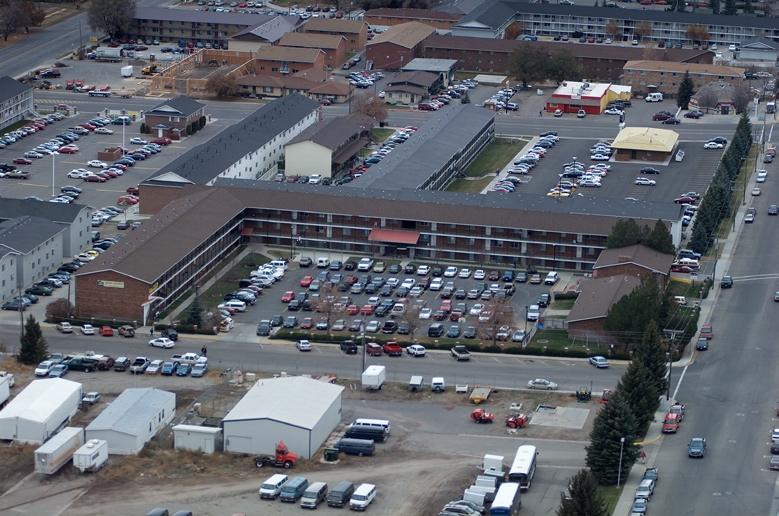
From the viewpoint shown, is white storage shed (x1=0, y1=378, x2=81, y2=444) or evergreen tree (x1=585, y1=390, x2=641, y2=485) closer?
evergreen tree (x1=585, y1=390, x2=641, y2=485)

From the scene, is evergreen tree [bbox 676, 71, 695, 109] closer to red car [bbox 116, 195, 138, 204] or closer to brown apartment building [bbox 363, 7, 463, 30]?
brown apartment building [bbox 363, 7, 463, 30]

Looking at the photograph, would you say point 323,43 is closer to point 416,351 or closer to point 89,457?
point 416,351

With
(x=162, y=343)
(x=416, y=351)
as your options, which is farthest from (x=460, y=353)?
(x=162, y=343)

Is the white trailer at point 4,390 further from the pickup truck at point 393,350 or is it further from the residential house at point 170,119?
the residential house at point 170,119

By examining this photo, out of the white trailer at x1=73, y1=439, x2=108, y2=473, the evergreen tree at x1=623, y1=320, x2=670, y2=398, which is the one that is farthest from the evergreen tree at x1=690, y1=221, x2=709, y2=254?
the white trailer at x1=73, y1=439, x2=108, y2=473

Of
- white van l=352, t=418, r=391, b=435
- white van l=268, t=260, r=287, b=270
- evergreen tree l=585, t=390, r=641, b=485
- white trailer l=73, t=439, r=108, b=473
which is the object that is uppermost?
evergreen tree l=585, t=390, r=641, b=485

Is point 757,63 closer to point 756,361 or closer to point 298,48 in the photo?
point 298,48

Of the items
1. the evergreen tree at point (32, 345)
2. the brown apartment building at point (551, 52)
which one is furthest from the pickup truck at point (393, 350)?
the brown apartment building at point (551, 52)
